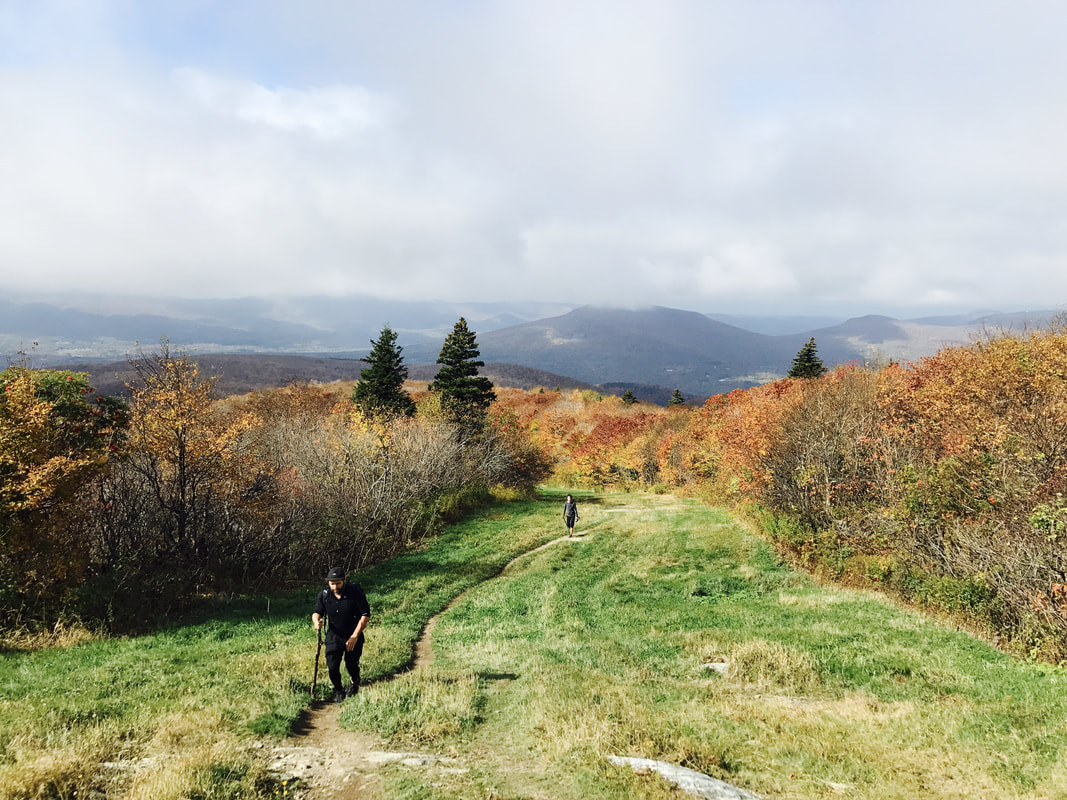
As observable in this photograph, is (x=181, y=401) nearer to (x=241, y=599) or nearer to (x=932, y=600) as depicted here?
(x=241, y=599)

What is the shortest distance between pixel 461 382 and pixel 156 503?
2914 cm

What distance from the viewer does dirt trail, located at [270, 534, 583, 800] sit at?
21.7ft

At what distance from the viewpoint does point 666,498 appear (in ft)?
148

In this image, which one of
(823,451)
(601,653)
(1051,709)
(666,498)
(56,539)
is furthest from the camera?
(666,498)

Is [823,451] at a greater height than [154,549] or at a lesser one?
greater

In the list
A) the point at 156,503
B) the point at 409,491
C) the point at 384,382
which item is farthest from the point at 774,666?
the point at 384,382

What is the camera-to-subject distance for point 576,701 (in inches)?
361

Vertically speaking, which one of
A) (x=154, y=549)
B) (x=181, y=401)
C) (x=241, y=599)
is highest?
(x=181, y=401)

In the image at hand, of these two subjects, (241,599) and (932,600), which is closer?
(932,600)

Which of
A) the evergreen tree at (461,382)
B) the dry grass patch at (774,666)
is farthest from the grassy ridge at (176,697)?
the evergreen tree at (461,382)

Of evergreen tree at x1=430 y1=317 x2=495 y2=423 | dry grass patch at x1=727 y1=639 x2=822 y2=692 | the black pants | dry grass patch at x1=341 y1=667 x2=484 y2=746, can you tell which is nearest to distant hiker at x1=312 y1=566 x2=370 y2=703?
the black pants

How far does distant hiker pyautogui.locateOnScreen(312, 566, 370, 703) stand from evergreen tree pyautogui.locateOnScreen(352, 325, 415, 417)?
35492mm

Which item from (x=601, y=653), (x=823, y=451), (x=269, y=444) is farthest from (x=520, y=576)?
(x=269, y=444)

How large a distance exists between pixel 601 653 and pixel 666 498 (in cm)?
3346
